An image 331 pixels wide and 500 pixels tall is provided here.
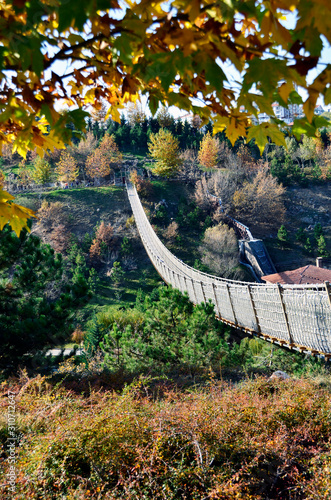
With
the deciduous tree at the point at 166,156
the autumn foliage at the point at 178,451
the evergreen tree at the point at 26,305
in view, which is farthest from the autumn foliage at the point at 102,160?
the autumn foliage at the point at 178,451

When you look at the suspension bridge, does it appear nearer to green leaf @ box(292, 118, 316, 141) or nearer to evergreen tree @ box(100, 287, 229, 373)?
evergreen tree @ box(100, 287, 229, 373)

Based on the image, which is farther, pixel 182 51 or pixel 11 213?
pixel 11 213

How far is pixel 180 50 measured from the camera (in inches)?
31.0

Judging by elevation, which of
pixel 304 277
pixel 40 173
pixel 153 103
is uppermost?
pixel 40 173

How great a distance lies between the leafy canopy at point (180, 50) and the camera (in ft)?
2.40

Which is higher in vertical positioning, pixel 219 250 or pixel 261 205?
pixel 261 205

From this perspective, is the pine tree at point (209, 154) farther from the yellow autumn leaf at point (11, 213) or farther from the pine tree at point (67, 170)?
the yellow autumn leaf at point (11, 213)

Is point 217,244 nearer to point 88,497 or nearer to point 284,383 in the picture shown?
point 284,383

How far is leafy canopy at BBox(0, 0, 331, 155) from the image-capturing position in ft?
2.40

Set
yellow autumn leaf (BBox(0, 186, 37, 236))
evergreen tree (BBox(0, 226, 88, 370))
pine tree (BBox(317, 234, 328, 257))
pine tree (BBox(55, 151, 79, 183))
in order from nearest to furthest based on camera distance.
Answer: yellow autumn leaf (BBox(0, 186, 37, 236)) < evergreen tree (BBox(0, 226, 88, 370)) < pine tree (BBox(317, 234, 328, 257)) < pine tree (BBox(55, 151, 79, 183))

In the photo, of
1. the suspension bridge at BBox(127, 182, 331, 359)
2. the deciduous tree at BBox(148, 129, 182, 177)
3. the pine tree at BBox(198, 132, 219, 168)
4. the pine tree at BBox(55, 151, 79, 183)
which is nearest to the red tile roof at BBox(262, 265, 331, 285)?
the suspension bridge at BBox(127, 182, 331, 359)

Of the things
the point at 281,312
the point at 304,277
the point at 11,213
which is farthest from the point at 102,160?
the point at 11,213

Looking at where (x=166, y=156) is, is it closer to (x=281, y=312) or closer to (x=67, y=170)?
(x=67, y=170)

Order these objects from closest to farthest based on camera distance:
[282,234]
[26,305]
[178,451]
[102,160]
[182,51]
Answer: [182,51]
[178,451]
[26,305]
[282,234]
[102,160]
